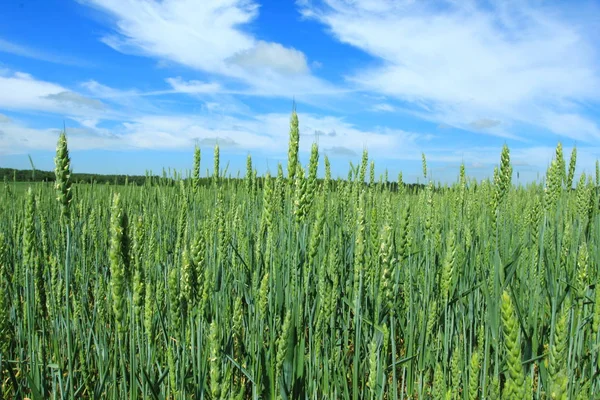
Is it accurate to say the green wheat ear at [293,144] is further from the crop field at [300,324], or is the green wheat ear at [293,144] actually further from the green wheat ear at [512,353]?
the green wheat ear at [512,353]

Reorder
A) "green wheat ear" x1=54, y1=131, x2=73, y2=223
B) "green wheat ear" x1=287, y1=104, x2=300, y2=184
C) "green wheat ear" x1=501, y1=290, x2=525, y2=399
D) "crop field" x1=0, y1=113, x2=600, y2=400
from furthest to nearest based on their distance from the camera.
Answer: "green wheat ear" x1=287, y1=104, x2=300, y2=184 → "green wheat ear" x1=54, y1=131, x2=73, y2=223 → "crop field" x1=0, y1=113, x2=600, y2=400 → "green wheat ear" x1=501, y1=290, x2=525, y2=399

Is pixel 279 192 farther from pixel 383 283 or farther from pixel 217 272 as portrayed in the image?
pixel 383 283

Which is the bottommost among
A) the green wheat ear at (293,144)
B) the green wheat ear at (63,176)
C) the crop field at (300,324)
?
the crop field at (300,324)

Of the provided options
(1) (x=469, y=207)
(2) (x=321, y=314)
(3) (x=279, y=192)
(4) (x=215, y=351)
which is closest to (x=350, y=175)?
(1) (x=469, y=207)

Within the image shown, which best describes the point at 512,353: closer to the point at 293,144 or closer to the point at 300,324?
the point at 300,324

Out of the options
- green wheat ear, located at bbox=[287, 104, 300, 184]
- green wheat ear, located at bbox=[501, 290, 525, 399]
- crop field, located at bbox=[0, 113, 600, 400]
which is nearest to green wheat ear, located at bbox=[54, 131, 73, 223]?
crop field, located at bbox=[0, 113, 600, 400]

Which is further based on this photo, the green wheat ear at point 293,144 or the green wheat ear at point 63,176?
the green wheat ear at point 293,144

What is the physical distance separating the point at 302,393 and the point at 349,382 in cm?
53

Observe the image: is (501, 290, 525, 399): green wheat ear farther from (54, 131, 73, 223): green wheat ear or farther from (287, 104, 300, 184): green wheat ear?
(54, 131, 73, 223): green wheat ear

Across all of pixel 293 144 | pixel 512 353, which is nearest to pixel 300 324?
pixel 293 144

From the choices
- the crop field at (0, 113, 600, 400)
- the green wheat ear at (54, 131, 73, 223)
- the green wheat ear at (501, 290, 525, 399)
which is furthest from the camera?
the green wheat ear at (54, 131, 73, 223)

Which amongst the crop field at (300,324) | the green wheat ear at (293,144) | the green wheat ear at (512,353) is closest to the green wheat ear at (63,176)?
the crop field at (300,324)

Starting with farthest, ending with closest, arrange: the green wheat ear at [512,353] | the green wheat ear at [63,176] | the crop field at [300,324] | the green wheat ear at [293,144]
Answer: the green wheat ear at [293,144] < the green wheat ear at [63,176] < the crop field at [300,324] < the green wheat ear at [512,353]

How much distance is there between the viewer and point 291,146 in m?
1.89
